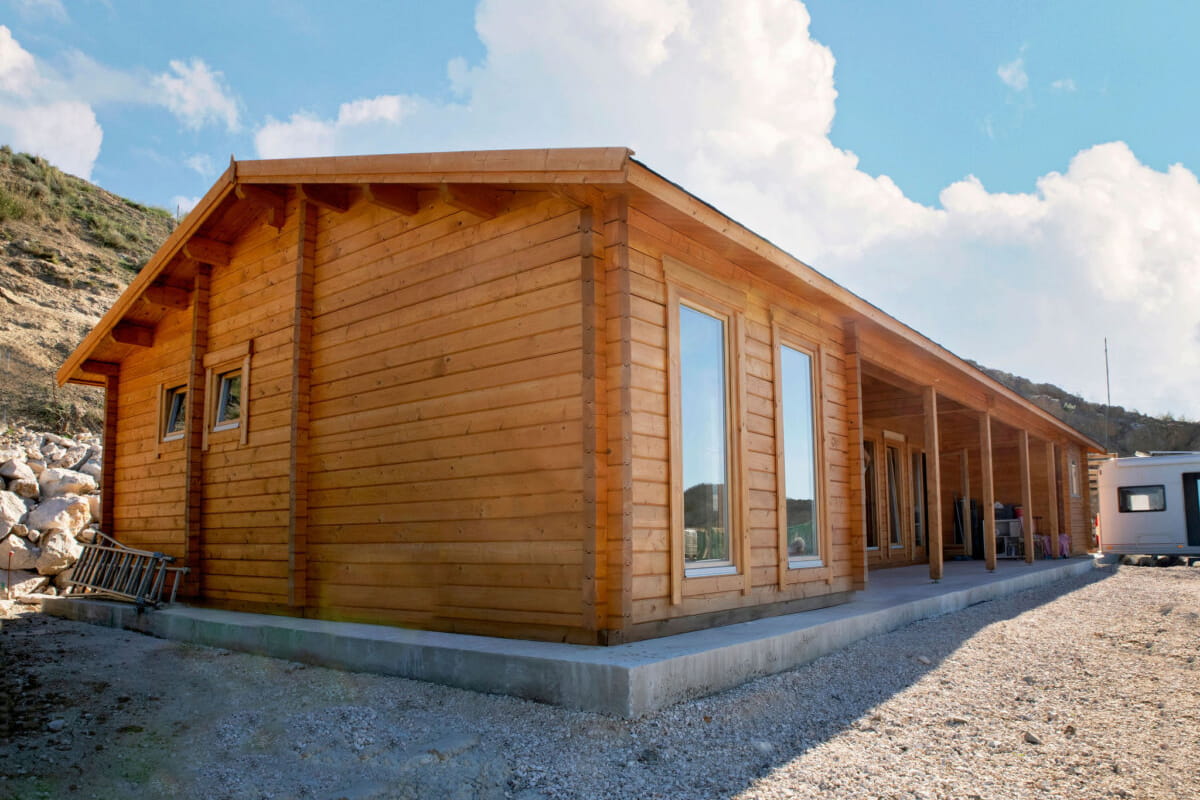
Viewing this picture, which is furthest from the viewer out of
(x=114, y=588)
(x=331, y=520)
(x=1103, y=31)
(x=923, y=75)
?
(x=923, y=75)

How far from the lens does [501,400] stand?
5.64 meters

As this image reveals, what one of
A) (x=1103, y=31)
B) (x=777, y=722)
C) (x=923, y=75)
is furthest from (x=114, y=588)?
(x=1103, y=31)

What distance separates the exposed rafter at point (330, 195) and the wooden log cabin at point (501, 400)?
0.03 metres

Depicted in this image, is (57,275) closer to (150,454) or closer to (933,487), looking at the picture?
(150,454)

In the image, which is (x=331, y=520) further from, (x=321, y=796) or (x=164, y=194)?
(x=164, y=194)

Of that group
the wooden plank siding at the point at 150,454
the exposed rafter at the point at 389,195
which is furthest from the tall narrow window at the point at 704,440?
the wooden plank siding at the point at 150,454

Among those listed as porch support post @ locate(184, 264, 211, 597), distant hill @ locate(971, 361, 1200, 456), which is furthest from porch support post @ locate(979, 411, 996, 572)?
distant hill @ locate(971, 361, 1200, 456)

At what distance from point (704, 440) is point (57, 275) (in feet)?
87.7

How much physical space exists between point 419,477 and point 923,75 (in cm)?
1064

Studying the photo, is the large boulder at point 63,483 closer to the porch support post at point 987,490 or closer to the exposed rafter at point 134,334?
the exposed rafter at point 134,334

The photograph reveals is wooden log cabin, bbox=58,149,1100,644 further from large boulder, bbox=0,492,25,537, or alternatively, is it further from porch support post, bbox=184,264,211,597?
large boulder, bbox=0,492,25,537

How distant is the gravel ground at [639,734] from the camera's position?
3580 millimetres

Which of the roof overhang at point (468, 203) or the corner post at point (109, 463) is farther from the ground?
the roof overhang at point (468, 203)

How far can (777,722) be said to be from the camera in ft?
14.5
